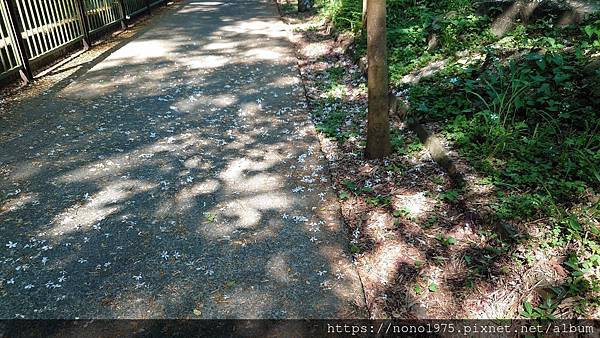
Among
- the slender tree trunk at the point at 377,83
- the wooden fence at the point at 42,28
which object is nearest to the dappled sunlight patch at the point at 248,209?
the slender tree trunk at the point at 377,83

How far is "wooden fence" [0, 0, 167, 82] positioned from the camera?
6.25 m

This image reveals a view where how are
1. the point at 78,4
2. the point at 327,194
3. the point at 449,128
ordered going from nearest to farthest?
the point at 327,194 < the point at 449,128 < the point at 78,4

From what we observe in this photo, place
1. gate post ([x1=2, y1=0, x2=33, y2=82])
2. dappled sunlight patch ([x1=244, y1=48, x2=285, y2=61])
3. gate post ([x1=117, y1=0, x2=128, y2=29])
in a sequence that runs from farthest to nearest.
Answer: gate post ([x1=117, y1=0, x2=128, y2=29]) < dappled sunlight patch ([x1=244, y1=48, x2=285, y2=61]) < gate post ([x1=2, y1=0, x2=33, y2=82])

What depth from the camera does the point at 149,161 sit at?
4527mm

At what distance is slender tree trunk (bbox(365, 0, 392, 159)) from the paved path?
65 cm

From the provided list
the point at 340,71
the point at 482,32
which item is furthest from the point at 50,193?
the point at 482,32

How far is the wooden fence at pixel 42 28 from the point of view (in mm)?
6246

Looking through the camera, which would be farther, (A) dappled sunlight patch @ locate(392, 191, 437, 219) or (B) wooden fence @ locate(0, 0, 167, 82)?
(B) wooden fence @ locate(0, 0, 167, 82)

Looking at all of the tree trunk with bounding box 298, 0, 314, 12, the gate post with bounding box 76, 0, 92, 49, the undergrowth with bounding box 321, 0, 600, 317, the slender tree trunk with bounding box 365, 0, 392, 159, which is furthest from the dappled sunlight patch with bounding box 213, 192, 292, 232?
the tree trunk with bounding box 298, 0, 314, 12

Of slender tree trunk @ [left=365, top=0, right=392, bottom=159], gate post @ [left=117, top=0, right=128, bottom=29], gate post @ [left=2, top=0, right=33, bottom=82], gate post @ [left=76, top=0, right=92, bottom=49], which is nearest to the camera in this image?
slender tree trunk @ [left=365, top=0, right=392, bottom=159]

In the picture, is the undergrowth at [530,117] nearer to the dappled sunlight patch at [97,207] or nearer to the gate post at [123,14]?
the dappled sunlight patch at [97,207]

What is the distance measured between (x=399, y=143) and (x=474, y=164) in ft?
3.21

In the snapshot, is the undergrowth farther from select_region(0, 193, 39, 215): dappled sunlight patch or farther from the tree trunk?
the tree trunk

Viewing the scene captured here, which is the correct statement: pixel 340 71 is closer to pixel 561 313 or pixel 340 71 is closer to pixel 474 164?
pixel 474 164
